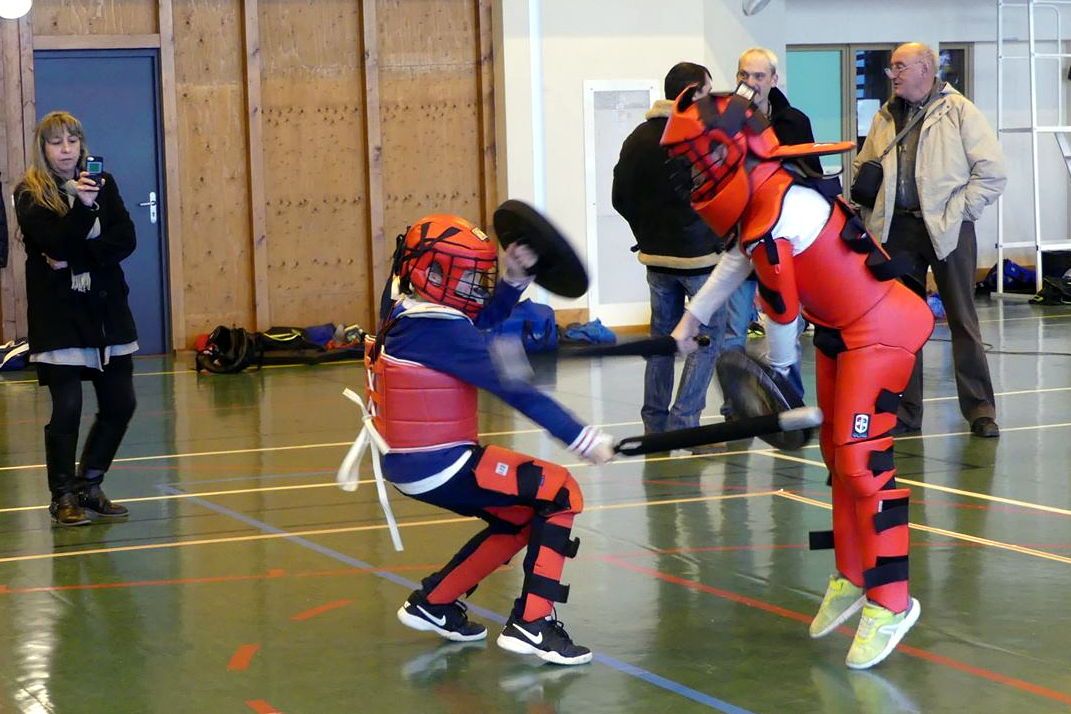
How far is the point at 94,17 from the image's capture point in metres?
14.7

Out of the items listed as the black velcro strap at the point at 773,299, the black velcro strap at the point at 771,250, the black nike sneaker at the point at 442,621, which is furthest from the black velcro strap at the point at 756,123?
the black nike sneaker at the point at 442,621

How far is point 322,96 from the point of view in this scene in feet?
50.6

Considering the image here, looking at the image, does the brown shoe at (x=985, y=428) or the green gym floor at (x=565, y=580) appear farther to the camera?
the brown shoe at (x=985, y=428)

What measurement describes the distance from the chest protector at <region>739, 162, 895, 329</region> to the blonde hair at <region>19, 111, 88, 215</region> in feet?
11.8

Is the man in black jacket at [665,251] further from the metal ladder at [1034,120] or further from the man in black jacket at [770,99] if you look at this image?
the metal ladder at [1034,120]

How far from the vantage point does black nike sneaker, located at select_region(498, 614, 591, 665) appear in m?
4.36

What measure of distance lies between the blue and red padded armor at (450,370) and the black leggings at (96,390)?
2627 millimetres

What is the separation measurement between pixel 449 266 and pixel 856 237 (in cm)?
126

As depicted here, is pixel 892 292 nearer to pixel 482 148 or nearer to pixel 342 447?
pixel 342 447

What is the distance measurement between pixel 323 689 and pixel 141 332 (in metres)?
11.6

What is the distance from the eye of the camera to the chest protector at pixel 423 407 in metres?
4.43

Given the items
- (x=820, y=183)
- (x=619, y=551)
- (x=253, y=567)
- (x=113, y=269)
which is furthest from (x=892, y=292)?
(x=113, y=269)

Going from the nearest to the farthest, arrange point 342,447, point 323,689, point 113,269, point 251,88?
point 323,689 → point 113,269 → point 342,447 → point 251,88

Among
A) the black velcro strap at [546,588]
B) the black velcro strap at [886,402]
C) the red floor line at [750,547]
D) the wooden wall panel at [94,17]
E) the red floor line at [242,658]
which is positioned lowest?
the red floor line at [242,658]
